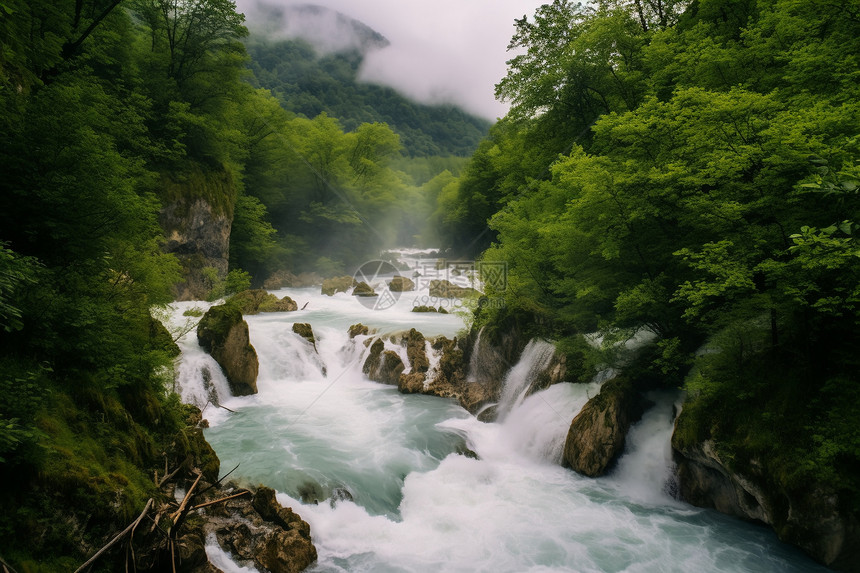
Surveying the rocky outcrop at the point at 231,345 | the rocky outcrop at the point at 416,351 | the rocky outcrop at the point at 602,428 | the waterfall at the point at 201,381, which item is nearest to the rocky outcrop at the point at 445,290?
the rocky outcrop at the point at 416,351

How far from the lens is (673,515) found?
8445 millimetres

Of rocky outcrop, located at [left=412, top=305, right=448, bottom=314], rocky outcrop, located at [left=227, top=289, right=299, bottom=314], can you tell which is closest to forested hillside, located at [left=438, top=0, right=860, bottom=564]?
rocky outcrop, located at [left=412, top=305, right=448, bottom=314]

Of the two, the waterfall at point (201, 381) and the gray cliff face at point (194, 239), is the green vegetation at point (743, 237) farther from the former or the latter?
the gray cliff face at point (194, 239)

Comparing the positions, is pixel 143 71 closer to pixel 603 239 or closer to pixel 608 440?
pixel 603 239

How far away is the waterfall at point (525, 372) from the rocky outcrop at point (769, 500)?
4687 millimetres

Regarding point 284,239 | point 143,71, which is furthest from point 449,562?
point 284,239

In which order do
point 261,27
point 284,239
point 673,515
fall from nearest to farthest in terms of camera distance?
point 673,515 < point 284,239 < point 261,27

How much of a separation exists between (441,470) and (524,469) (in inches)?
84.3

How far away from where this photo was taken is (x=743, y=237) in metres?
7.23

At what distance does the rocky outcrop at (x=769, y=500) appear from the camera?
6301mm

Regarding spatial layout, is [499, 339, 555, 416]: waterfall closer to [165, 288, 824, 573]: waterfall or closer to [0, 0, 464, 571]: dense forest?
[165, 288, 824, 573]: waterfall

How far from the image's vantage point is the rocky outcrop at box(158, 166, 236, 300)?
68.8 ft

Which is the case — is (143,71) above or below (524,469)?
above

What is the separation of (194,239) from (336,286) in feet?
37.9
